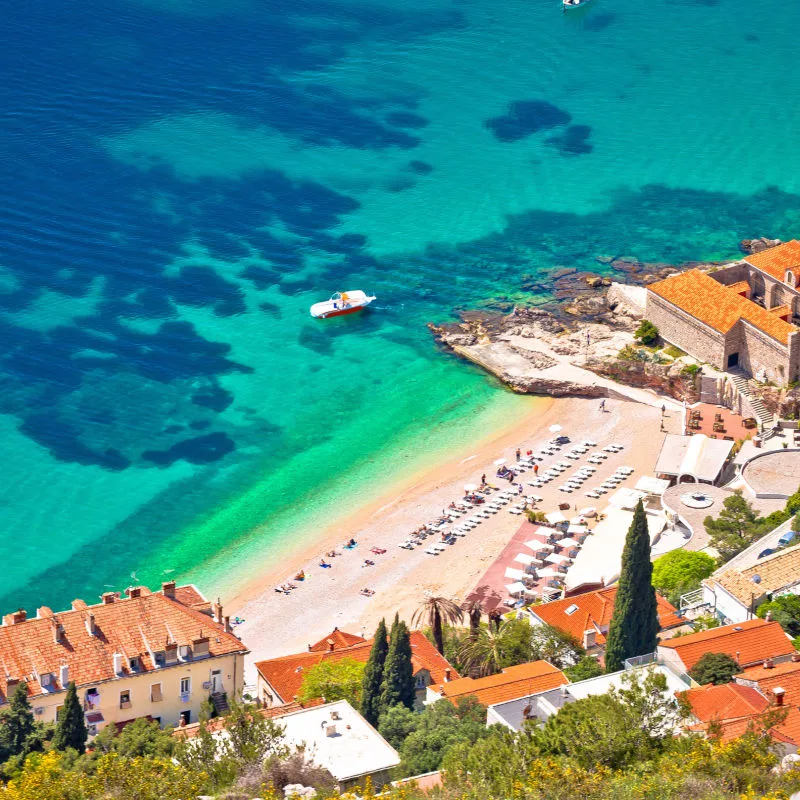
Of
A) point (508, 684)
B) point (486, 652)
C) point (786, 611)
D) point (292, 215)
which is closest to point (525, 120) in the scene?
point (292, 215)

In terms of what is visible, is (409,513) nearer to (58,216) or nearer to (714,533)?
(714,533)

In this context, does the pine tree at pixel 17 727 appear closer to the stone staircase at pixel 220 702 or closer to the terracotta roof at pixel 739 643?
the stone staircase at pixel 220 702

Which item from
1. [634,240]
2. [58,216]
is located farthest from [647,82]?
[58,216]

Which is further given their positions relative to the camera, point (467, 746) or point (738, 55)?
point (738, 55)

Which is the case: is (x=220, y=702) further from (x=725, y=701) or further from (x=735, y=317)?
(x=735, y=317)

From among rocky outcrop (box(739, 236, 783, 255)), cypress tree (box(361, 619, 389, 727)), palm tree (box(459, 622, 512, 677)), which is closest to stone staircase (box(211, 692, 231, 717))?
cypress tree (box(361, 619, 389, 727))

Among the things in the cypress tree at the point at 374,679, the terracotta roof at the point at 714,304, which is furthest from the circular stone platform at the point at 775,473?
the cypress tree at the point at 374,679
